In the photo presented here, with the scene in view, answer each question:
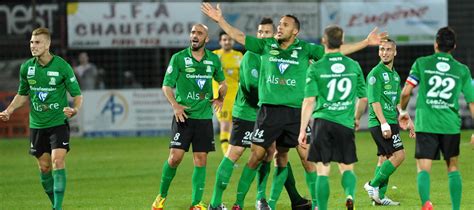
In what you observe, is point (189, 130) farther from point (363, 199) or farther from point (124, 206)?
point (363, 199)

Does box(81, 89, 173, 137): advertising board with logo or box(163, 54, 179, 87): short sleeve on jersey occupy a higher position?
box(163, 54, 179, 87): short sleeve on jersey

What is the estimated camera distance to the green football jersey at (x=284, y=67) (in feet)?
42.8

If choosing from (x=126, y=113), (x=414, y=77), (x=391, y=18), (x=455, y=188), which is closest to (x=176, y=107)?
(x=414, y=77)

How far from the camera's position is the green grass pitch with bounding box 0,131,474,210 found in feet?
50.4

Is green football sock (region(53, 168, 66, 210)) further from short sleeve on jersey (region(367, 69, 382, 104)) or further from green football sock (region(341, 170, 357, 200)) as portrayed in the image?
short sleeve on jersey (region(367, 69, 382, 104))

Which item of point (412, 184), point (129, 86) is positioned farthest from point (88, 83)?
point (412, 184)

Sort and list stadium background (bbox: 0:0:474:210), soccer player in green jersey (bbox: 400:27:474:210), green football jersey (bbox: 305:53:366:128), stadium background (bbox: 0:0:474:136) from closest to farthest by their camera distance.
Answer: green football jersey (bbox: 305:53:366:128) → soccer player in green jersey (bbox: 400:27:474:210) → stadium background (bbox: 0:0:474:210) → stadium background (bbox: 0:0:474:136)

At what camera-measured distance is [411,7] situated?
3158cm

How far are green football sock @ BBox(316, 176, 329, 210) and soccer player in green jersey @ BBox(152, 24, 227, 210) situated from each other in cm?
237

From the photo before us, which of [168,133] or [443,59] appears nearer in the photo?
[443,59]

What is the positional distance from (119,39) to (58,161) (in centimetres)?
1707

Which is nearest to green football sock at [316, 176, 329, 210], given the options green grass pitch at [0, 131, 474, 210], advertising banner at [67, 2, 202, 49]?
green grass pitch at [0, 131, 474, 210]

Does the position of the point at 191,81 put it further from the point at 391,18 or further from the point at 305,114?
the point at 391,18

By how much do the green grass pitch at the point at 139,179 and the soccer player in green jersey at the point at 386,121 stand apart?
11.9 inches
